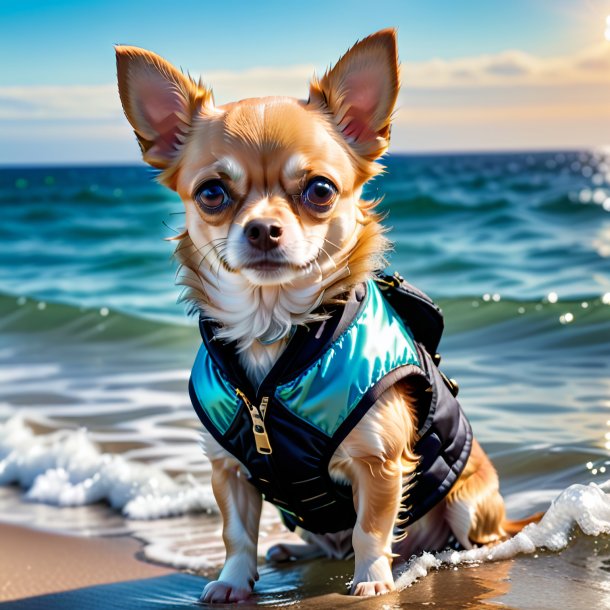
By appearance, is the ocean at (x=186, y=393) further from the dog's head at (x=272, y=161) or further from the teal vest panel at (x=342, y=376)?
the teal vest panel at (x=342, y=376)

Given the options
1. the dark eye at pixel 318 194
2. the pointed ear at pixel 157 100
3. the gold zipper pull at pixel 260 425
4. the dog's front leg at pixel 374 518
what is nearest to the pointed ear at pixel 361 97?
the dark eye at pixel 318 194

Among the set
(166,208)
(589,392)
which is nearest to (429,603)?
(589,392)

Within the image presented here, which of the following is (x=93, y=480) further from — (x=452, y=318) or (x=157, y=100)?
(x=452, y=318)

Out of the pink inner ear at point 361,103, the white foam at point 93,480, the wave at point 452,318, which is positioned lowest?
the white foam at point 93,480

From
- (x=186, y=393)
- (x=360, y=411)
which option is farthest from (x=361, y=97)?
(x=186, y=393)

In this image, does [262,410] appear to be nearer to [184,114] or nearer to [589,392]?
[184,114]
